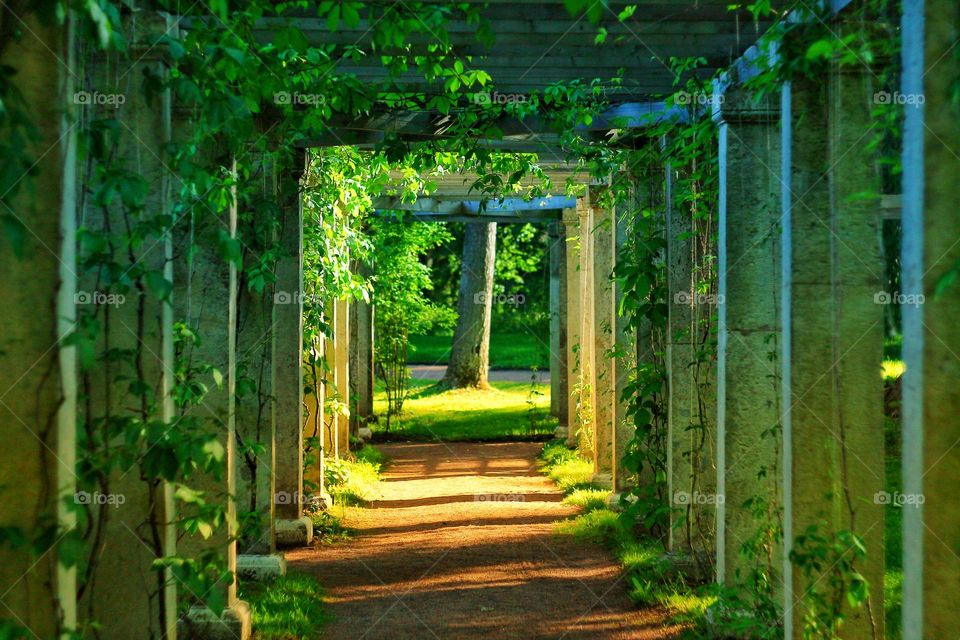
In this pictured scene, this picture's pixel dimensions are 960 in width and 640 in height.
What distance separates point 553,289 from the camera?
1647 centimetres

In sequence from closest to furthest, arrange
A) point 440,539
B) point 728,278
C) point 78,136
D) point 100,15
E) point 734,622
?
point 100,15 → point 78,136 → point 734,622 → point 728,278 → point 440,539

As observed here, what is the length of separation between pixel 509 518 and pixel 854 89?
6171mm

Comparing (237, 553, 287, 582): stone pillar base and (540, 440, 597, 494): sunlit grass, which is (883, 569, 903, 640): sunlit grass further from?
(540, 440, 597, 494): sunlit grass

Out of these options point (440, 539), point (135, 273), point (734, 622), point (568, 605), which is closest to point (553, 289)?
point (440, 539)

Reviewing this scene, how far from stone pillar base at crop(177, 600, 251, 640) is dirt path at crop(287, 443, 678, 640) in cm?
62

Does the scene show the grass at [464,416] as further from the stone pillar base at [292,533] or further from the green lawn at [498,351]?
the stone pillar base at [292,533]

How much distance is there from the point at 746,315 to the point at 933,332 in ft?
7.57

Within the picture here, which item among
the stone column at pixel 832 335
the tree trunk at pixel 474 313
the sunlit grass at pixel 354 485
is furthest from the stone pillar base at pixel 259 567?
the tree trunk at pixel 474 313

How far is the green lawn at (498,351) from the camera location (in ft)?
109

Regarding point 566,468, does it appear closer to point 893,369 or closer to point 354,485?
point 354,485

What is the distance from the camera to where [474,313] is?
22734 millimetres

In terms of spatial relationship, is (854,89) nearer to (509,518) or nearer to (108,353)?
(108,353)

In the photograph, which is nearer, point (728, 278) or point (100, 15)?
point (100, 15)

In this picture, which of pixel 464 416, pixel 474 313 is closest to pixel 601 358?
pixel 464 416
